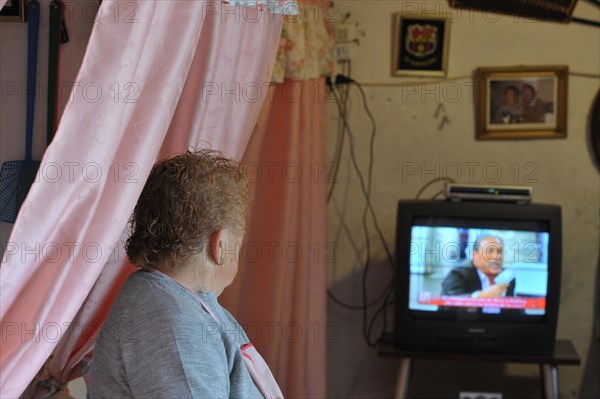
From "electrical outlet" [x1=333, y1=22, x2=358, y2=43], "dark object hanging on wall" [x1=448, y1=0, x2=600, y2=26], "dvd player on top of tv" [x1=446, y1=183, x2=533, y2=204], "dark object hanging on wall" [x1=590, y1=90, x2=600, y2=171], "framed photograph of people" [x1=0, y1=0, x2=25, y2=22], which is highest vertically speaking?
"dark object hanging on wall" [x1=448, y1=0, x2=600, y2=26]

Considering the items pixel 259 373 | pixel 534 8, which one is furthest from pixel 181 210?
pixel 534 8

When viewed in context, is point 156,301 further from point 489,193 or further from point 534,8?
point 534,8

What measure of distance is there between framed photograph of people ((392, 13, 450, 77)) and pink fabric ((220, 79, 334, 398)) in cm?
75

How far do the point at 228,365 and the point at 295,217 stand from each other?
1.70 metres

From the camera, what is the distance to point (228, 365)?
156 cm

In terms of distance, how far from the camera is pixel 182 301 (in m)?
1.54

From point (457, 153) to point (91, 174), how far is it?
263 centimetres

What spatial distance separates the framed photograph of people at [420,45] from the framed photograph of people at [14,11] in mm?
1923

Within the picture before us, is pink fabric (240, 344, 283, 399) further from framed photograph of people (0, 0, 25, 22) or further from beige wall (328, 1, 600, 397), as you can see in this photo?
beige wall (328, 1, 600, 397)

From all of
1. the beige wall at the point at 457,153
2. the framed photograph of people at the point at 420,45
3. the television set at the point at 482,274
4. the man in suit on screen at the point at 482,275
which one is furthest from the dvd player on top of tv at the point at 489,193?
the framed photograph of people at the point at 420,45

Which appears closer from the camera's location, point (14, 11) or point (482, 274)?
point (14, 11)

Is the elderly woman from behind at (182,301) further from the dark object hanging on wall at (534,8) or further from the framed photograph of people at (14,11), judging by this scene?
the dark object hanging on wall at (534,8)

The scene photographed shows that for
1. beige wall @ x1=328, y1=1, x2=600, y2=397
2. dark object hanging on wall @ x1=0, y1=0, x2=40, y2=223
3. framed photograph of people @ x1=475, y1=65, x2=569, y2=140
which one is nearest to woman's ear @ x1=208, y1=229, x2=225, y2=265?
dark object hanging on wall @ x1=0, y1=0, x2=40, y2=223

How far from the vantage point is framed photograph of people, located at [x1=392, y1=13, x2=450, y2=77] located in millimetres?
3834
